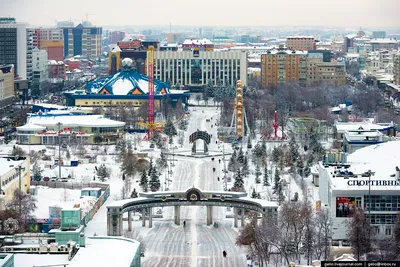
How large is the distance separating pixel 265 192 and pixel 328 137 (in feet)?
52.6

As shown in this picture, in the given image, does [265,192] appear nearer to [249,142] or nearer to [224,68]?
[249,142]

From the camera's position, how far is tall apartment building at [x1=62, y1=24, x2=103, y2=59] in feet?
427

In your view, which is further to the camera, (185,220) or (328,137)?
(328,137)

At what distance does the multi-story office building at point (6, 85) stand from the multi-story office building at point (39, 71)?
6.16 m

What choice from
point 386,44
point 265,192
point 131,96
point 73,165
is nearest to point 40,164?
point 73,165

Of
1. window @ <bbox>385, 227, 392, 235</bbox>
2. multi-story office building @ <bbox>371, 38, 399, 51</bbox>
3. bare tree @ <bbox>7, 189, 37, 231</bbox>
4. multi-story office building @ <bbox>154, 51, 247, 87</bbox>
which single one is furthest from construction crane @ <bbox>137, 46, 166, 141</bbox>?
multi-story office building @ <bbox>371, 38, 399, 51</bbox>

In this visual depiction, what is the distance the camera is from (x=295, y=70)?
8125 cm

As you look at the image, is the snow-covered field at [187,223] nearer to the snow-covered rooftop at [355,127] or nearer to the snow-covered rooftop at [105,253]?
the snow-covered rooftop at [105,253]

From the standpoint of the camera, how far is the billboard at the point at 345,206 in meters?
30.0

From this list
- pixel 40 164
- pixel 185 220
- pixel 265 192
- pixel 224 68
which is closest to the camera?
pixel 185 220

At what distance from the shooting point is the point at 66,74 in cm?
9719

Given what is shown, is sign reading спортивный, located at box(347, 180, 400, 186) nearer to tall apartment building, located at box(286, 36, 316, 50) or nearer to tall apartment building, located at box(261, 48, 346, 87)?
tall apartment building, located at box(261, 48, 346, 87)

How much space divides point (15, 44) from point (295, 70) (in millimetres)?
20017

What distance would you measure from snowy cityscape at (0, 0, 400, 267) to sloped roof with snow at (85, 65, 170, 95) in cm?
10
